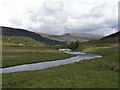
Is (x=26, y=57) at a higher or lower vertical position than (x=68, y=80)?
lower

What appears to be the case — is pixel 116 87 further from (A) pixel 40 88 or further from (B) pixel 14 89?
(B) pixel 14 89

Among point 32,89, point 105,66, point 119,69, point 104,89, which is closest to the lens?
point 104,89

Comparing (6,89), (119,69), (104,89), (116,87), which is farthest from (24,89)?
(119,69)

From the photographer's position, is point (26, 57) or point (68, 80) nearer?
point (68, 80)

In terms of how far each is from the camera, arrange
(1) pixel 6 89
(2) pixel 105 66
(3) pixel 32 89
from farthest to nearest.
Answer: (2) pixel 105 66 → (1) pixel 6 89 → (3) pixel 32 89

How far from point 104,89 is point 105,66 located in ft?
59.8

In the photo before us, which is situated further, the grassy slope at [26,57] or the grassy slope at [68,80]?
the grassy slope at [26,57]

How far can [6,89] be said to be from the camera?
1967 cm

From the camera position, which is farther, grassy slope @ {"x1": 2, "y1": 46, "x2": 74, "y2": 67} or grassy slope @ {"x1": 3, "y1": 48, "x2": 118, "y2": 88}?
grassy slope @ {"x1": 2, "y1": 46, "x2": 74, "y2": 67}

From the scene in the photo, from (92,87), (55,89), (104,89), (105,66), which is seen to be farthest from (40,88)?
(105,66)

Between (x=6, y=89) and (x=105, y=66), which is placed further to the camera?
(x=105, y=66)

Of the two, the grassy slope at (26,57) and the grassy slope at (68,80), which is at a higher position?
the grassy slope at (68,80)

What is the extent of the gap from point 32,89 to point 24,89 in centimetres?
117

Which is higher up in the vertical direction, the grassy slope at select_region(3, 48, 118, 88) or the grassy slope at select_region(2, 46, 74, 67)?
the grassy slope at select_region(3, 48, 118, 88)
